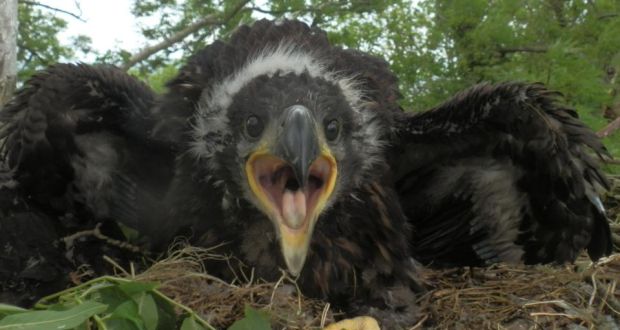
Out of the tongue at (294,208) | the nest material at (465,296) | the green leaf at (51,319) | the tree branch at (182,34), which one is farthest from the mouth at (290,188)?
the tree branch at (182,34)

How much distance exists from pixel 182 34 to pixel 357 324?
594cm

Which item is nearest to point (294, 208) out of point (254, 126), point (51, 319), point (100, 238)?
point (254, 126)

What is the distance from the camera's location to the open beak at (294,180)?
2.38 metres

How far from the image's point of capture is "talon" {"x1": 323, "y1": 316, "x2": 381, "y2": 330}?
2.63m

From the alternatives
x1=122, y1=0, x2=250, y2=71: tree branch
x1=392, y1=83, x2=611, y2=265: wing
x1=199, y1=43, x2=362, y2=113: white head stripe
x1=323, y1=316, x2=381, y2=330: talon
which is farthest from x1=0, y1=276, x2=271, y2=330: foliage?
x1=122, y1=0, x2=250, y2=71: tree branch

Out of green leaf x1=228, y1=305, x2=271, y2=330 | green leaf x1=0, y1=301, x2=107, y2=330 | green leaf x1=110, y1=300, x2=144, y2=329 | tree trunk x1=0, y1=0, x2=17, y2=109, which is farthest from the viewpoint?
tree trunk x1=0, y1=0, x2=17, y2=109

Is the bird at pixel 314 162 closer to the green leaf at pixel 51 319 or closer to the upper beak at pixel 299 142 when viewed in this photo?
the upper beak at pixel 299 142

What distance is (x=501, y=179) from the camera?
11.3 ft

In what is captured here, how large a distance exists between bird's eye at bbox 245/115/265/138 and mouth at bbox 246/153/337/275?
0.10 m

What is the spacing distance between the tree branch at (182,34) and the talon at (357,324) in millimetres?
5218

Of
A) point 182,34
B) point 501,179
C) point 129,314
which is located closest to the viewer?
point 129,314

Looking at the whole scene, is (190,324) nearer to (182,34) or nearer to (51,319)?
(51,319)

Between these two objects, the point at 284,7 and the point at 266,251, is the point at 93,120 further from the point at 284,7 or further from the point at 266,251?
the point at 284,7

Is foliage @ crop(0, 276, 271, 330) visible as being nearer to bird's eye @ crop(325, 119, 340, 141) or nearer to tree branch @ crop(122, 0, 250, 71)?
bird's eye @ crop(325, 119, 340, 141)
